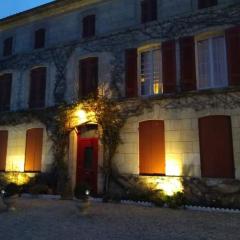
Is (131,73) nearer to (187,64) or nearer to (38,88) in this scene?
(187,64)

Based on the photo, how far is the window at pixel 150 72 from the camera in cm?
1137

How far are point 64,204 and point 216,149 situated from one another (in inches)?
207

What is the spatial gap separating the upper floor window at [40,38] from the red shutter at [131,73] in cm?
477

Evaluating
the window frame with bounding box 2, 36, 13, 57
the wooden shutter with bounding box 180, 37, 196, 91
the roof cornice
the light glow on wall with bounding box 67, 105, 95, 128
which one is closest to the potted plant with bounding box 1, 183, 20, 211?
the light glow on wall with bounding box 67, 105, 95, 128

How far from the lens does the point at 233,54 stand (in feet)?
32.4

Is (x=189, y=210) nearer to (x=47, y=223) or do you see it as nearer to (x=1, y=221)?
(x=47, y=223)

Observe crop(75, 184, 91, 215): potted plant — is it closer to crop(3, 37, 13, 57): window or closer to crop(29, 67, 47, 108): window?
crop(29, 67, 47, 108): window

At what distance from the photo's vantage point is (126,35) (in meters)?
12.1

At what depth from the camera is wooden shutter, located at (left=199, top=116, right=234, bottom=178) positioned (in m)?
9.47

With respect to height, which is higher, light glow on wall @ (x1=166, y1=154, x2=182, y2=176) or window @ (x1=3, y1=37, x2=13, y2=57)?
window @ (x1=3, y1=37, x2=13, y2=57)

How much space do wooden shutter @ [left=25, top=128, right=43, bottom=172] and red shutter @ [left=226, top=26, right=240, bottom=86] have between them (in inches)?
316

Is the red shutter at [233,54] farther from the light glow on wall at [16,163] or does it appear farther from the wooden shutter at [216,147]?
the light glow on wall at [16,163]

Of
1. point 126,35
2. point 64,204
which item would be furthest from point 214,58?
point 64,204

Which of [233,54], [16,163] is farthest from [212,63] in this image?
[16,163]
